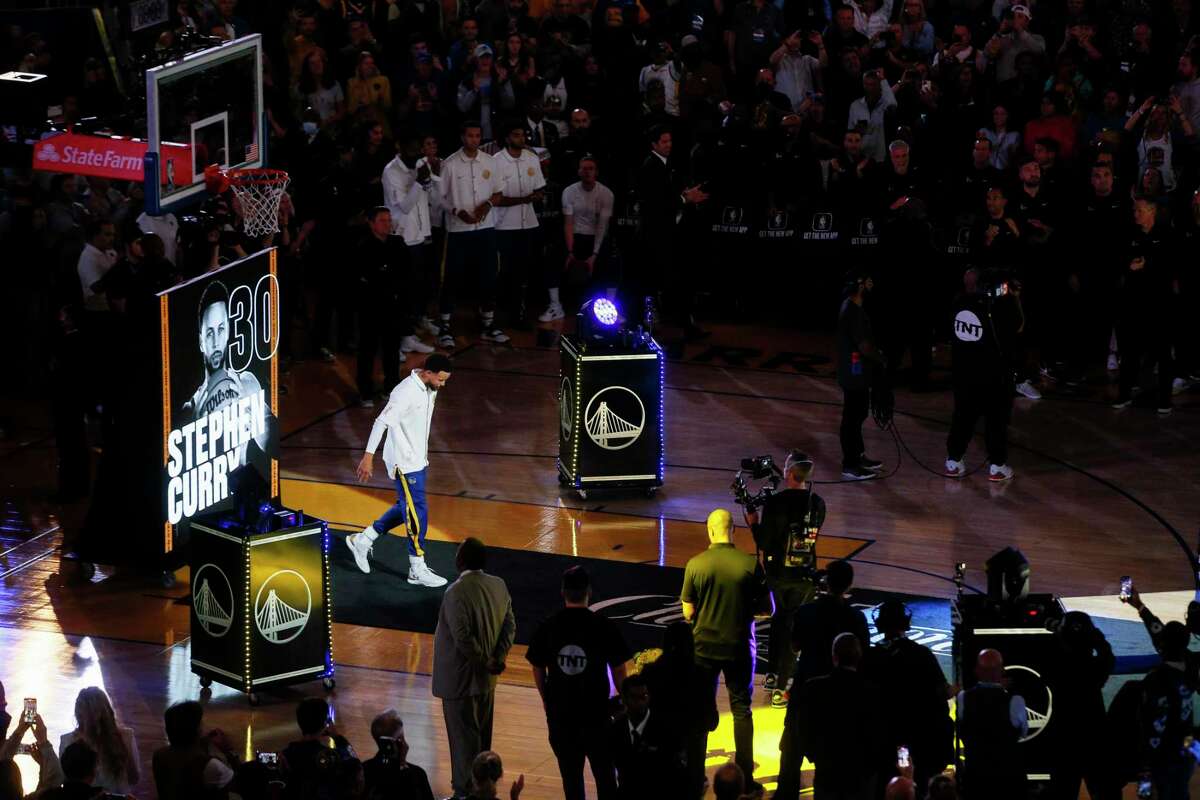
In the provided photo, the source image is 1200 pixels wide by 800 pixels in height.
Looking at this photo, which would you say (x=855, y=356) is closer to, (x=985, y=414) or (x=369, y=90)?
(x=985, y=414)

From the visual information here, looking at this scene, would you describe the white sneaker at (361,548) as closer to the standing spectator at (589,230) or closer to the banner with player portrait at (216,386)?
the banner with player portrait at (216,386)

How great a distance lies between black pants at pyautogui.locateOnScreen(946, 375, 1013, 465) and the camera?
16.2m

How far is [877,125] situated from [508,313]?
4735mm

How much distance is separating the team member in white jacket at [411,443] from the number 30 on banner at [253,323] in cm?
115

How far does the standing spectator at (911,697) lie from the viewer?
9805 millimetres

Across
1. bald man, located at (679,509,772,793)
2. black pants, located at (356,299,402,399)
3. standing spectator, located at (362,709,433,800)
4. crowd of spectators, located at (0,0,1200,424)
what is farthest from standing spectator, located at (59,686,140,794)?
black pants, located at (356,299,402,399)

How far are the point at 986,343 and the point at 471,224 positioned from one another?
21.9 ft

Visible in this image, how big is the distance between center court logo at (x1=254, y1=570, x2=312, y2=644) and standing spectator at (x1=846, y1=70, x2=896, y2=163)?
1110cm

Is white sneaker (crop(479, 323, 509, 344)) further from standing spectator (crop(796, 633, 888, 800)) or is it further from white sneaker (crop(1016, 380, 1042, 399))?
standing spectator (crop(796, 633, 888, 800))

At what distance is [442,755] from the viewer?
37.6ft

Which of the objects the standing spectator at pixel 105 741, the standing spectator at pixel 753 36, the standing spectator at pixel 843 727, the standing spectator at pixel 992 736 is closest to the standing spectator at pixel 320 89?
the standing spectator at pixel 753 36

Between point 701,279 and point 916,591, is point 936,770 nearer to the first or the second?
point 916,591

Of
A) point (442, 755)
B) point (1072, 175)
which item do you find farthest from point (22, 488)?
point (1072, 175)

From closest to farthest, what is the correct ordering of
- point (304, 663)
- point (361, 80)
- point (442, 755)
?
point (442, 755), point (304, 663), point (361, 80)
